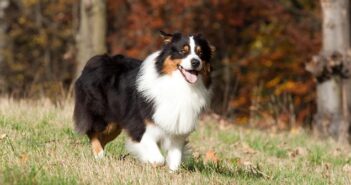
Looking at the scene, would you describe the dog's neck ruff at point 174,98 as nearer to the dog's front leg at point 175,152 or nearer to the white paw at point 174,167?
the dog's front leg at point 175,152

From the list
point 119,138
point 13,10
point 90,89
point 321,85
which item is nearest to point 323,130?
point 321,85

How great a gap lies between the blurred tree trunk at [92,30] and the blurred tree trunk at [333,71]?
4429mm

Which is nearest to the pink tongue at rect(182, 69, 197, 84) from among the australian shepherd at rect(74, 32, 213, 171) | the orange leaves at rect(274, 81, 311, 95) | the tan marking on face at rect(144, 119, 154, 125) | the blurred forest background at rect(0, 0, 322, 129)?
the australian shepherd at rect(74, 32, 213, 171)

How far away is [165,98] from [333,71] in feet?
25.6

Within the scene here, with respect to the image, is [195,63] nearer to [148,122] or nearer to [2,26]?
[148,122]

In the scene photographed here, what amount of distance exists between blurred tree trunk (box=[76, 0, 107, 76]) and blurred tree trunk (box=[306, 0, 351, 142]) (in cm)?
443

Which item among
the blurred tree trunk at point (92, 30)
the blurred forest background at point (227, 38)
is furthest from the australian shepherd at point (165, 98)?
the blurred forest background at point (227, 38)

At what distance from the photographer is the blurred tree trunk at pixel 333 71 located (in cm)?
1462

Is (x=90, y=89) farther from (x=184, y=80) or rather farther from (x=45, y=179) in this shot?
(x=45, y=179)

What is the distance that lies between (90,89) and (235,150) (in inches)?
117

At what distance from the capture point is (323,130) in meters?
14.8

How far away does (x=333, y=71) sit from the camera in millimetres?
14781

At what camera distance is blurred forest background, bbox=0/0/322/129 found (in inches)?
919

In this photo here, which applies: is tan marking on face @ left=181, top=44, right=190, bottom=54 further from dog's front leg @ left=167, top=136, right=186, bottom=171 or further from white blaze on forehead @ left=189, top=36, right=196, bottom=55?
dog's front leg @ left=167, top=136, right=186, bottom=171
